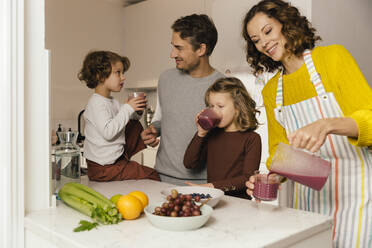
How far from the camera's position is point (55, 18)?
12.3ft

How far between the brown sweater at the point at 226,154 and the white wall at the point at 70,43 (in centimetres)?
239

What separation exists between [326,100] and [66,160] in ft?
3.36

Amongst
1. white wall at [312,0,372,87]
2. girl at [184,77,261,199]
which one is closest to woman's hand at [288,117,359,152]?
girl at [184,77,261,199]

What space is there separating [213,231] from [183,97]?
1073 millimetres

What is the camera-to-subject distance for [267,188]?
42.3 inches

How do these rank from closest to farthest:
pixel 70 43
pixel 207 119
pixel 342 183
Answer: pixel 342 183 < pixel 207 119 < pixel 70 43

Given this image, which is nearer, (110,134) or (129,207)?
(129,207)

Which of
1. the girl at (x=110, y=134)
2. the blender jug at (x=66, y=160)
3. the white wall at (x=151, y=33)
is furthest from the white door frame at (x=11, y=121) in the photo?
the white wall at (x=151, y=33)

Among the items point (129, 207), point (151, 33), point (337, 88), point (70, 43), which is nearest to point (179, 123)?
point (337, 88)

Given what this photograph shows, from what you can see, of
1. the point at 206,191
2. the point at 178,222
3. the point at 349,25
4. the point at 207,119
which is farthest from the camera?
the point at 349,25

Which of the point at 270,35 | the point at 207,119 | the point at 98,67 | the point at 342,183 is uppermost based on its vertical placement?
the point at 270,35

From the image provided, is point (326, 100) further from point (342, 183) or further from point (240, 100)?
point (240, 100)

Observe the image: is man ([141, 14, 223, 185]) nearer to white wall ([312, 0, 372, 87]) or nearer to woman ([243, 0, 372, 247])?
woman ([243, 0, 372, 247])

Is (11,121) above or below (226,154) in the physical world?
above
